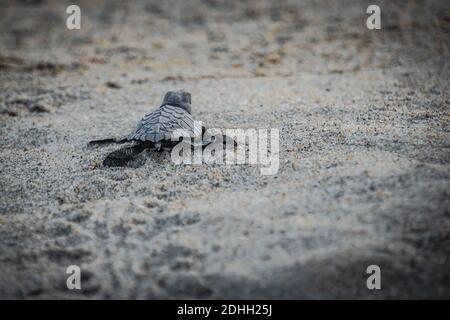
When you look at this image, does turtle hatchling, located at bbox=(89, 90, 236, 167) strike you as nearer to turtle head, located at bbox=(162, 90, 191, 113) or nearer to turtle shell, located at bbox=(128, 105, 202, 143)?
turtle shell, located at bbox=(128, 105, 202, 143)

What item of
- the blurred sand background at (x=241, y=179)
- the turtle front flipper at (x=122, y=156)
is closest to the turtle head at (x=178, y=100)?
the blurred sand background at (x=241, y=179)

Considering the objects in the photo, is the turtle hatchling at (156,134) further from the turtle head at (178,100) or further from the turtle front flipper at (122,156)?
the turtle head at (178,100)

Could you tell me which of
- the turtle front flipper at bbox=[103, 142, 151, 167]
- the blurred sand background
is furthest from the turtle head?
the turtle front flipper at bbox=[103, 142, 151, 167]

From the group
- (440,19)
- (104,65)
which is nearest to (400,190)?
(104,65)

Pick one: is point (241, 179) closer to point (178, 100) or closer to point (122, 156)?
point (122, 156)
